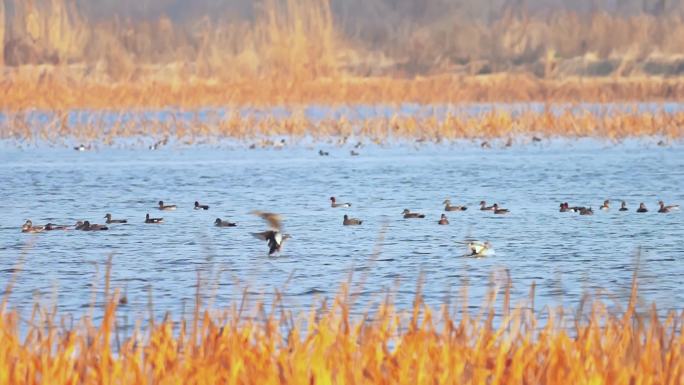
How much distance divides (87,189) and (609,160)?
424 inches

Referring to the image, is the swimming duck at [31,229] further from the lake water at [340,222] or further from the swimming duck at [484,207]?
the swimming duck at [484,207]

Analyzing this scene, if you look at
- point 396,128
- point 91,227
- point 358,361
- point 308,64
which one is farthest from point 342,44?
point 358,361

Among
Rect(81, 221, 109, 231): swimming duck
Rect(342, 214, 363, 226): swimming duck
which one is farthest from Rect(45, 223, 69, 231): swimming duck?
Rect(342, 214, 363, 226): swimming duck

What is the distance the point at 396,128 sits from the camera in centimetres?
3588

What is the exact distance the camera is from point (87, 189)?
25.0 metres

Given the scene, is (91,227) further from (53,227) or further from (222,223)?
(222,223)

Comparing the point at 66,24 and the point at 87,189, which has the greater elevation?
the point at 66,24

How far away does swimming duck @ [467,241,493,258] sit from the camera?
14.9 metres

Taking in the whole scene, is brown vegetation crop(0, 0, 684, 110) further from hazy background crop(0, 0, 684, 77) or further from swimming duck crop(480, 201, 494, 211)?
swimming duck crop(480, 201, 494, 211)

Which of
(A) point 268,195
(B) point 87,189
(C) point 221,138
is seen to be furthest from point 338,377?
(C) point 221,138

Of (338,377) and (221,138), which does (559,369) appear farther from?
(221,138)

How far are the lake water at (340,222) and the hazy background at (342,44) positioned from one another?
21.2 feet

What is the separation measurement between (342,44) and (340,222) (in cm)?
2975

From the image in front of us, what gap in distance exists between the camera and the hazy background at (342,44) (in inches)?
1591
